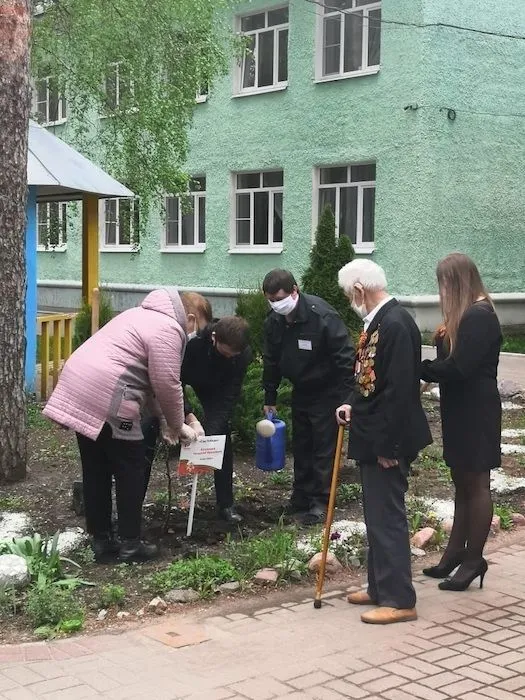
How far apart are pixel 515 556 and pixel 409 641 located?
153cm

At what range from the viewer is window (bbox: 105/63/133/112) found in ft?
48.2

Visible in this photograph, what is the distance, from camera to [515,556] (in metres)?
5.37

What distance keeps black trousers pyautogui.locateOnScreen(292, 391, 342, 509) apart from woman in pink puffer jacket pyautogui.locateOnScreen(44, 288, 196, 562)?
118cm

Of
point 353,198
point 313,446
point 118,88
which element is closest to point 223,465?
point 313,446

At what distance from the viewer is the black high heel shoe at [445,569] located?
4918 millimetres

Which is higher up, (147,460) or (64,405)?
(64,405)

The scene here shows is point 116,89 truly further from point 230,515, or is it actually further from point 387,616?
point 387,616

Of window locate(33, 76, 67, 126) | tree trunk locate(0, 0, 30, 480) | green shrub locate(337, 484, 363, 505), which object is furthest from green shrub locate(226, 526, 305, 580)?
window locate(33, 76, 67, 126)

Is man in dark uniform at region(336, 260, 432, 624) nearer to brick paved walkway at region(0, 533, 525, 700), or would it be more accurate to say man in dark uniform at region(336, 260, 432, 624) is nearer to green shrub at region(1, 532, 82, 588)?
brick paved walkway at region(0, 533, 525, 700)

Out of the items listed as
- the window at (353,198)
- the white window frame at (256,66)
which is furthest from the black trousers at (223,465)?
the white window frame at (256,66)

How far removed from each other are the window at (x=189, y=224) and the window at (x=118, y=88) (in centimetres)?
578

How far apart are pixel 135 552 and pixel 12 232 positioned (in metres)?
2.70

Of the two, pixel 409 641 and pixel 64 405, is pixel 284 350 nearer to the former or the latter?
pixel 64 405

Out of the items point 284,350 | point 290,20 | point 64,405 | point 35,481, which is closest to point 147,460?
point 64,405
